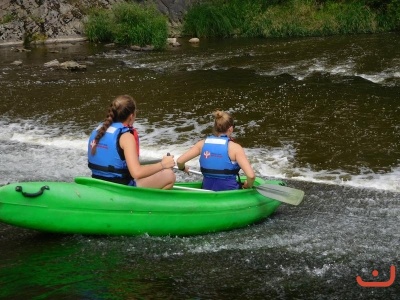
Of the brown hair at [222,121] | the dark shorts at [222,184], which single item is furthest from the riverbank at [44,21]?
the brown hair at [222,121]

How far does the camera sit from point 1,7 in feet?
73.4

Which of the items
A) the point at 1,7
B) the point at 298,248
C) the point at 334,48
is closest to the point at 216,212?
the point at 298,248

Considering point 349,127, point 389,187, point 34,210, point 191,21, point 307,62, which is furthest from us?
point 191,21

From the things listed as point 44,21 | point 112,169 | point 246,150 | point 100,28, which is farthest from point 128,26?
point 112,169

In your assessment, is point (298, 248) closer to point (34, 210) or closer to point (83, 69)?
point (34, 210)

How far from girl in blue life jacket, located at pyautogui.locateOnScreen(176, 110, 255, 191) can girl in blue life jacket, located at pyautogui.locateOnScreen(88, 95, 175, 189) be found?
0.47 metres

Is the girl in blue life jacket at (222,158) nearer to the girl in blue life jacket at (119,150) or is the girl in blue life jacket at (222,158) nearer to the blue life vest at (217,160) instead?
the blue life vest at (217,160)

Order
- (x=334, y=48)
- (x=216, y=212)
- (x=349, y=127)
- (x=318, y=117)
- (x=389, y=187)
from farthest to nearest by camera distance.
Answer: (x=334, y=48), (x=318, y=117), (x=349, y=127), (x=389, y=187), (x=216, y=212)

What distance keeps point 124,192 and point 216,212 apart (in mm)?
832

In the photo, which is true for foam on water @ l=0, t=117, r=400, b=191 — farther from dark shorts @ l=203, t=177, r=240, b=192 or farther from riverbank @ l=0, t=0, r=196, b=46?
riverbank @ l=0, t=0, r=196, b=46

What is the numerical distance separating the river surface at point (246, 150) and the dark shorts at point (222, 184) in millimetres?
400

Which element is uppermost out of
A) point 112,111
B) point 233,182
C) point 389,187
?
point 112,111

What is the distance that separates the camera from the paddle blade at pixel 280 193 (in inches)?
232

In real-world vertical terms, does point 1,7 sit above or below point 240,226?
above
